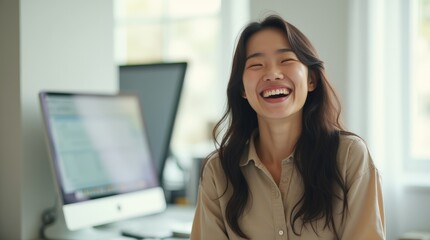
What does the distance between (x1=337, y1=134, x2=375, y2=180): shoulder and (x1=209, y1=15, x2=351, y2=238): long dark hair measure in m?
0.02

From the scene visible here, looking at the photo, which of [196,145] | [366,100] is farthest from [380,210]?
[196,145]

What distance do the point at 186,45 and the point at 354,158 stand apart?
232cm

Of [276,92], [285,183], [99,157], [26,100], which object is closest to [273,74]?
[276,92]

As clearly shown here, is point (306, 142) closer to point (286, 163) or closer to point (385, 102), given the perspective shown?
point (286, 163)

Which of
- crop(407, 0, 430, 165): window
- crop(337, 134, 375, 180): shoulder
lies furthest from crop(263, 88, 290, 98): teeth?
crop(407, 0, 430, 165): window

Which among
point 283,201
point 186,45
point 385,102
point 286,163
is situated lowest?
point 283,201

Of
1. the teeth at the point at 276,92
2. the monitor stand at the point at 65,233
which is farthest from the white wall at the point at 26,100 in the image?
the teeth at the point at 276,92

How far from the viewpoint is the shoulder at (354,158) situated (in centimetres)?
139

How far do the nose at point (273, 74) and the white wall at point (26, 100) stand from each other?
0.92 metres

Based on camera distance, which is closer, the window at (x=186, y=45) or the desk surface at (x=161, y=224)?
the desk surface at (x=161, y=224)

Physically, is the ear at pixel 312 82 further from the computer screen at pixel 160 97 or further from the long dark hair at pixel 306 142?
the computer screen at pixel 160 97

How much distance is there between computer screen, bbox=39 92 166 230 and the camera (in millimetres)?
1761

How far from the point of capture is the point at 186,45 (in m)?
3.56

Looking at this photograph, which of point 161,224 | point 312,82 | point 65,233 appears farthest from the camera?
point 161,224
